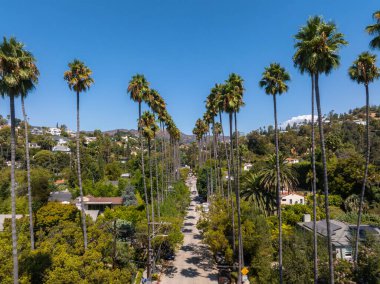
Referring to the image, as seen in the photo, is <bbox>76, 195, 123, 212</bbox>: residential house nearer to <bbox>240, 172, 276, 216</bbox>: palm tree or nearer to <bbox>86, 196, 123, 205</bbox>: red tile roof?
<bbox>86, 196, 123, 205</bbox>: red tile roof

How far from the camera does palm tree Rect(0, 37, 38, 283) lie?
14984mm

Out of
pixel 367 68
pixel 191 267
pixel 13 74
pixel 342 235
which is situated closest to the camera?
pixel 13 74

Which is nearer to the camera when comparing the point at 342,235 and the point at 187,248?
the point at 342,235

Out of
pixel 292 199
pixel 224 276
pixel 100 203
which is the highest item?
pixel 292 199

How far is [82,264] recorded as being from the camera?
60.0ft

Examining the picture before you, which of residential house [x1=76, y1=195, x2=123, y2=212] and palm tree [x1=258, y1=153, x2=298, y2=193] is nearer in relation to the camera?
palm tree [x1=258, y1=153, x2=298, y2=193]

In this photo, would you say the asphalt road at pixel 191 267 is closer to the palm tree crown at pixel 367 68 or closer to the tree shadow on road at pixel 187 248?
the tree shadow on road at pixel 187 248

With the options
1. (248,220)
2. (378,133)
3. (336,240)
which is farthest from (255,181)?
(378,133)

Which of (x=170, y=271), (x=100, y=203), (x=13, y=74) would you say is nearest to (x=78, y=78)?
(x=13, y=74)

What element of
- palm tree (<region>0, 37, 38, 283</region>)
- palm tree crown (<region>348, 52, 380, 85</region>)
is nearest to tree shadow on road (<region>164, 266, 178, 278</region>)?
palm tree (<region>0, 37, 38, 283</region>)

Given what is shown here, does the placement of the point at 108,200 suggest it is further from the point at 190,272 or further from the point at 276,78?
the point at 276,78

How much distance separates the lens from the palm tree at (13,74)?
15.0 metres

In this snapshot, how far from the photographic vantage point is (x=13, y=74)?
601 inches

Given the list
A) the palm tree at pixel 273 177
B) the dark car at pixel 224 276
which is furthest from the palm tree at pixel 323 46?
the palm tree at pixel 273 177
